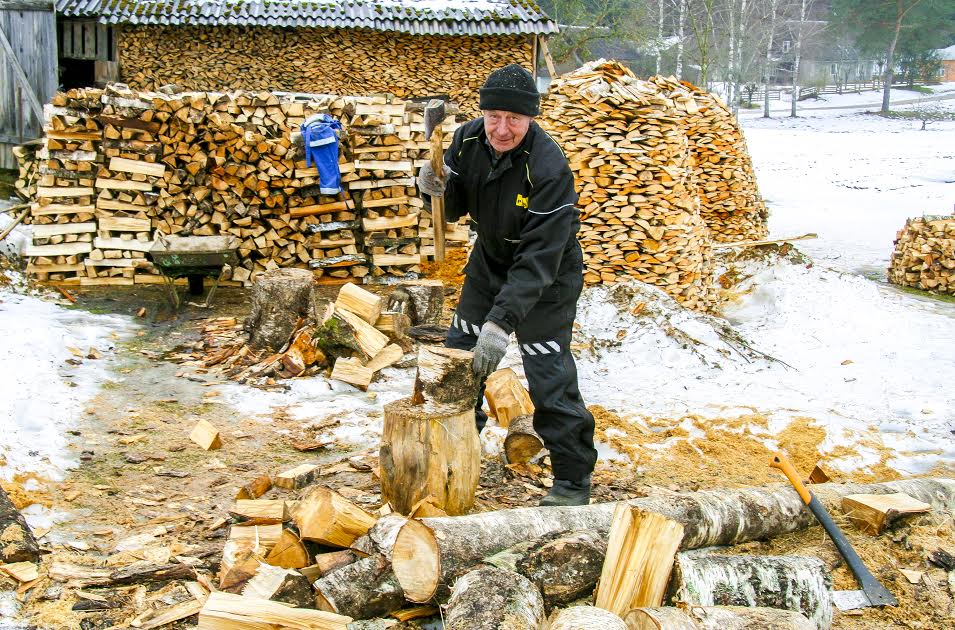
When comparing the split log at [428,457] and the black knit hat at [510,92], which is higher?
the black knit hat at [510,92]

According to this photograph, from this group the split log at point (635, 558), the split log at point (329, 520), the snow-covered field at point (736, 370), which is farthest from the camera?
the snow-covered field at point (736, 370)

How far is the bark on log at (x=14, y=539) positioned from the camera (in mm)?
3314

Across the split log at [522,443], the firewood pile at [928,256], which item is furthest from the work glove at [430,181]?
the firewood pile at [928,256]

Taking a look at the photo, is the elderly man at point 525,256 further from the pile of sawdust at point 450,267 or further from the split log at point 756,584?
the pile of sawdust at point 450,267

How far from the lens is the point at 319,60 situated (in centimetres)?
1606

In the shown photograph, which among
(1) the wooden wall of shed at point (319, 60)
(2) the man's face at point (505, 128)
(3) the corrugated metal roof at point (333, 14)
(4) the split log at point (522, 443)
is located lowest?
(4) the split log at point (522, 443)

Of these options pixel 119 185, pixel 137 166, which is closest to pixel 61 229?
pixel 119 185

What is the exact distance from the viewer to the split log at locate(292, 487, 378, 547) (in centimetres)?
329

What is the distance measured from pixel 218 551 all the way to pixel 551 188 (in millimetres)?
2235

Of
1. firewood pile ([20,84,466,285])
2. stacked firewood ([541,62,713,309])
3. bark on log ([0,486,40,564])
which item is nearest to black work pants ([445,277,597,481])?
bark on log ([0,486,40,564])

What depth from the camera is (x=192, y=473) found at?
4.77 m

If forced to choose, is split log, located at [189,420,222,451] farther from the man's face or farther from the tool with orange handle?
the tool with orange handle

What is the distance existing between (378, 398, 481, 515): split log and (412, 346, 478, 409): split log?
3.5 inches

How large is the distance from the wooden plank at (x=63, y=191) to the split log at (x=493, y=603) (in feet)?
25.9
